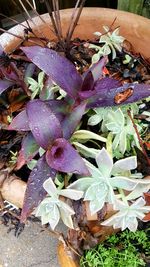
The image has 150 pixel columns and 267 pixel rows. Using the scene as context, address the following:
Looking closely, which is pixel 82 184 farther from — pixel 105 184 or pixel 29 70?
pixel 29 70

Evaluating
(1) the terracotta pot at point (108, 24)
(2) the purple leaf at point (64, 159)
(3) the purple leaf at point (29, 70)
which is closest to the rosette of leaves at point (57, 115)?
(2) the purple leaf at point (64, 159)

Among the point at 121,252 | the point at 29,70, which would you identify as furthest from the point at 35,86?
the point at 121,252

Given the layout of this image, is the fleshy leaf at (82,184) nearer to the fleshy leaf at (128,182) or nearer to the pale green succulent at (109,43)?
the fleshy leaf at (128,182)

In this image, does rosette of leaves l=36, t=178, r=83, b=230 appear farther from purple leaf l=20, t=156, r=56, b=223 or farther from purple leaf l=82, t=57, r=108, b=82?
purple leaf l=82, t=57, r=108, b=82

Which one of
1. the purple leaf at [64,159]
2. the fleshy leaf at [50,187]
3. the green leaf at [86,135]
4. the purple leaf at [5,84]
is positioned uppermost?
the purple leaf at [5,84]

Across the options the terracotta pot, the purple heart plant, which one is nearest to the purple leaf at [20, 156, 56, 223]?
the purple heart plant
